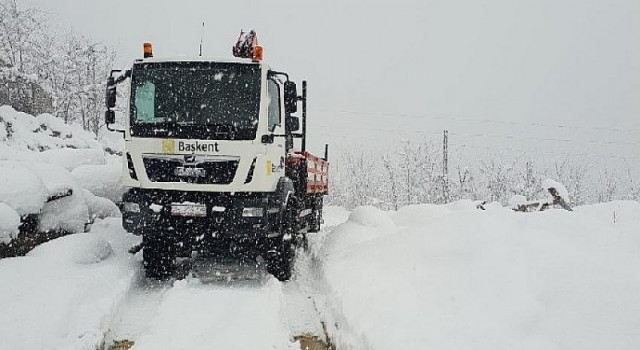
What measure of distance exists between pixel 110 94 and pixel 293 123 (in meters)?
2.61

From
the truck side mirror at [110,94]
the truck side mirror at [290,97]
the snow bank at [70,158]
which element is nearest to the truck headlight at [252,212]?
the truck side mirror at [290,97]

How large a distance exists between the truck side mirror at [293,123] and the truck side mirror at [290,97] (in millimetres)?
141

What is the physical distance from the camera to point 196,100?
7.07 meters

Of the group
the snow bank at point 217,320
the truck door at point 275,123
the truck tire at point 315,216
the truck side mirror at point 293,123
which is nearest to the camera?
the snow bank at point 217,320

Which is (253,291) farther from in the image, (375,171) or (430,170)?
(375,171)

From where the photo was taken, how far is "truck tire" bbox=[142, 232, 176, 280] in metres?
7.34

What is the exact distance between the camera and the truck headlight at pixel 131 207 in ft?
22.7

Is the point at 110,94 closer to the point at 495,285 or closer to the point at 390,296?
the point at 390,296

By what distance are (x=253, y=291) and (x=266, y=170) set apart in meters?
1.58

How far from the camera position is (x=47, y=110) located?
101 ft

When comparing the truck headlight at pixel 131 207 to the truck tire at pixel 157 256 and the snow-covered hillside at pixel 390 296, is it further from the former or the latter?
the snow-covered hillside at pixel 390 296

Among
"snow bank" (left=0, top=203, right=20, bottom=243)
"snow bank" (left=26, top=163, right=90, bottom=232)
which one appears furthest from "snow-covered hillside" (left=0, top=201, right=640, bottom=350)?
"snow bank" (left=26, top=163, right=90, bottom=232)

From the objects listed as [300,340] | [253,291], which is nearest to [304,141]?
[253,291]

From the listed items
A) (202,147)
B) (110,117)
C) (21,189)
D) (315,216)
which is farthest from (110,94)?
(315,216)
